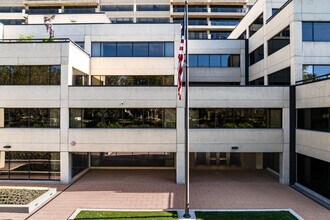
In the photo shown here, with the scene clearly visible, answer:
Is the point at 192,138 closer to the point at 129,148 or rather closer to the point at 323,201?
the point at 129,148

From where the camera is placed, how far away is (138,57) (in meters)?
28.3

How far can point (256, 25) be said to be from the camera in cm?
2923

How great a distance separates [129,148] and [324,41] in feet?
53.6

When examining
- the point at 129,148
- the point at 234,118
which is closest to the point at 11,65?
the point at 129,148

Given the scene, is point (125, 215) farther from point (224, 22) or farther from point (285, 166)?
point (224, 22)

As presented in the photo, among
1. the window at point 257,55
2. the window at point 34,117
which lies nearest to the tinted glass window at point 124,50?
the window at point 34,117

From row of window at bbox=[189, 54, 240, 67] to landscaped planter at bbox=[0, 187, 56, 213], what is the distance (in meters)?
20.1

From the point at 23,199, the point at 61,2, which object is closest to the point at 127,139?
the point at 23,199

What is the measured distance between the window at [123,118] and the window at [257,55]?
38.8 ft

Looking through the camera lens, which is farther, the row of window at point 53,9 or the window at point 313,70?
the row of window at point 53,9

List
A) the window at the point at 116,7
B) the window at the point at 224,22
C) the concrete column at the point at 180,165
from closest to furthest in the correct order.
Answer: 1. the concrete column at the point at 180,165
2. the window at the point at 116,7
3. the window at the point at 224,22

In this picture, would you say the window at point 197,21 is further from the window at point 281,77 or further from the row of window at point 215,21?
Result: the window at point 281,77

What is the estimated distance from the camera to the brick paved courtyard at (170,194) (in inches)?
636

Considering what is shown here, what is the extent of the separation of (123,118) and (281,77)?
13124 millimetres
